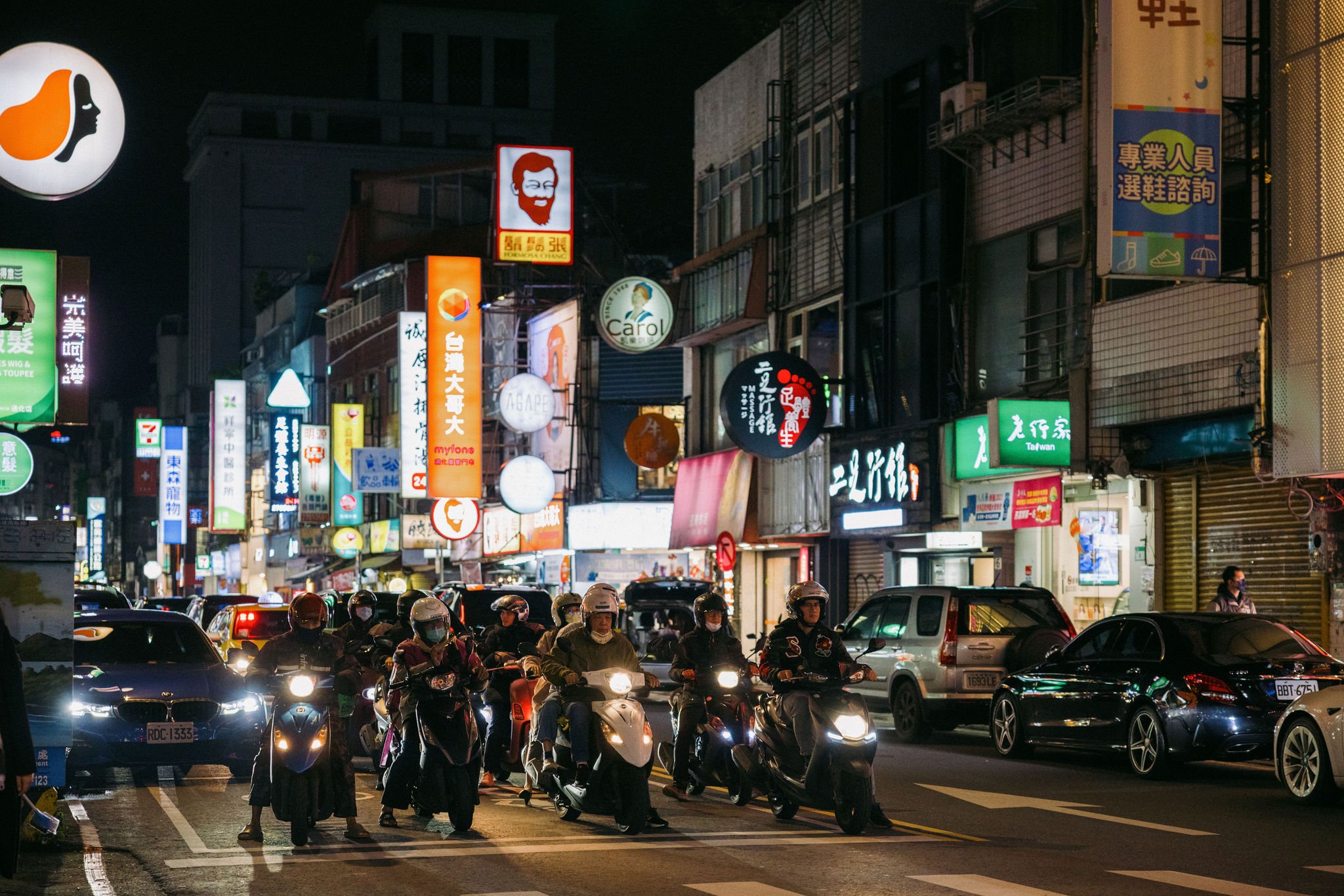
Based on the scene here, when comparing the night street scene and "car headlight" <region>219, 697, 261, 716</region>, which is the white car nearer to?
the night street scene

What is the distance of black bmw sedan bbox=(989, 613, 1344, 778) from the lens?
15930 mm

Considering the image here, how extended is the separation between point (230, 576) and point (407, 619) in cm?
8141

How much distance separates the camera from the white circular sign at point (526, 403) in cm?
4350

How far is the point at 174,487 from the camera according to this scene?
94.6 metres

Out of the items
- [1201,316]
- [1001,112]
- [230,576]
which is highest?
[1001,112]

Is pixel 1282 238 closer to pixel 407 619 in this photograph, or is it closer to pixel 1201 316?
pixel 1201 316

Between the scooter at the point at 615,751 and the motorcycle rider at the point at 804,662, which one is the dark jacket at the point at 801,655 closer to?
the motorcycle rider at the point at 804,662

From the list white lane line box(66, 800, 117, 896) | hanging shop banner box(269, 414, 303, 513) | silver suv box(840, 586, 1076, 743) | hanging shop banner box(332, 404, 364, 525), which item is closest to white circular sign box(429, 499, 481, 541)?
silver suv box(840, 586, 1076, 743)

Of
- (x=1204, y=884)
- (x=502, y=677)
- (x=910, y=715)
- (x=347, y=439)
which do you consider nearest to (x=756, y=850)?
(x=1204, y=884)

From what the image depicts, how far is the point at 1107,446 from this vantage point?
965 inches

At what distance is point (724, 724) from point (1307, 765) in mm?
4485

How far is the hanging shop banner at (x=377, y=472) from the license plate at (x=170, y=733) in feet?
112

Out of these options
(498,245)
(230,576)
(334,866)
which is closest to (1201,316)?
(334,866)

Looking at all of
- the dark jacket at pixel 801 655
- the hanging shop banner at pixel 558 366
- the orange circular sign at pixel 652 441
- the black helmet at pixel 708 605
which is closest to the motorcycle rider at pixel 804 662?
the dark jacket at pixel 801 655
